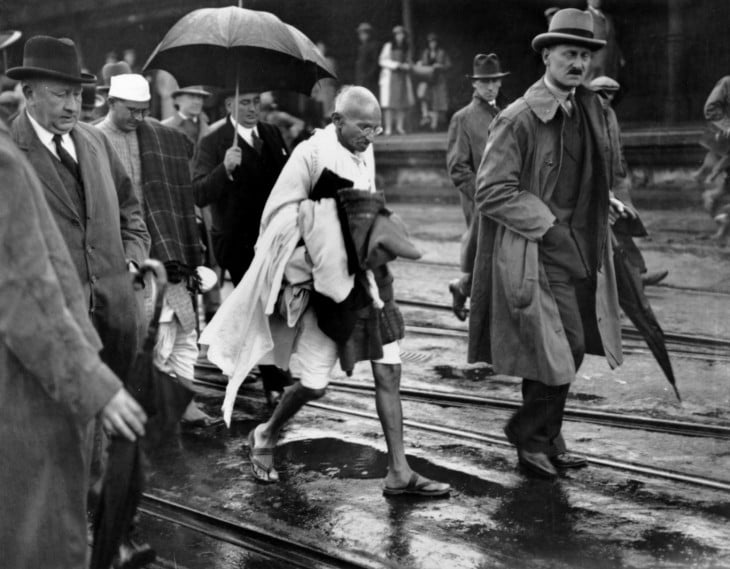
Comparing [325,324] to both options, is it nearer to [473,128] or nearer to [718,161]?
[473,128]

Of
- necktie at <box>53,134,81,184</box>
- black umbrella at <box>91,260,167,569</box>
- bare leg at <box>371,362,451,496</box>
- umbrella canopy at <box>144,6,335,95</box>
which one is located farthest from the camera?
umbrella canopy at <box>144,6,335,95</box>

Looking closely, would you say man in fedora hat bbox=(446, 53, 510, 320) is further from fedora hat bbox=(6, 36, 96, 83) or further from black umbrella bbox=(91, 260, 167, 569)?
black umbrella bbox=(91, 260, 167, 569)

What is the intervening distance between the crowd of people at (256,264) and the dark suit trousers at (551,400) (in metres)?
0.01

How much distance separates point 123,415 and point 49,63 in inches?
83.8

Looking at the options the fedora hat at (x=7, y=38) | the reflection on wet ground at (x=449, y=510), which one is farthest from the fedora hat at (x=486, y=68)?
the fedora hat at (x=7, y=38)

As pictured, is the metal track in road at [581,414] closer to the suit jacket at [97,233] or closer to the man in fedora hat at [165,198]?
the man in fedora hat at [165,198]

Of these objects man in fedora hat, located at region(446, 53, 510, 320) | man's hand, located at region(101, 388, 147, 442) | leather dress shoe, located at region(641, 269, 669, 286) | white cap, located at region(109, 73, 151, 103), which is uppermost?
white cap, located at region(109, 73, 151, 103)

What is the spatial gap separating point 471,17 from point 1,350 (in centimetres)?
1955

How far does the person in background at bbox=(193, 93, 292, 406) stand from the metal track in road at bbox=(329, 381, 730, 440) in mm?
734

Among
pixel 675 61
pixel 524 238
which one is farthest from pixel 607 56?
pixel 524 238

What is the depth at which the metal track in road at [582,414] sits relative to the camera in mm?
6430

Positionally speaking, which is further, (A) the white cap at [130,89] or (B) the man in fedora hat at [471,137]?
(B) the man in fedora hat at [471,137]

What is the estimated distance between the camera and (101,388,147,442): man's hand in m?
3.02

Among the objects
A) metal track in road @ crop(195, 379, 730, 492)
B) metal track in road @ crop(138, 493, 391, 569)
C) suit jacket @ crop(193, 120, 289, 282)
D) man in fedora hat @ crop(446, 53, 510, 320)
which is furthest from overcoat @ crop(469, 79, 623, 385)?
man in fedora hat @ crop(446, 53, 510, 320)
